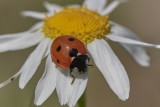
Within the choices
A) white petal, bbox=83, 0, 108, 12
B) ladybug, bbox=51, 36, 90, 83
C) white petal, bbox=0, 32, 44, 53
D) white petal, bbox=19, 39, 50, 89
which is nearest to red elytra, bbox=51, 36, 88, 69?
ladybug, bbox=51, 36, 90, 83

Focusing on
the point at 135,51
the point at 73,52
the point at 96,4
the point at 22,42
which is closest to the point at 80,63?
the point at 73,52

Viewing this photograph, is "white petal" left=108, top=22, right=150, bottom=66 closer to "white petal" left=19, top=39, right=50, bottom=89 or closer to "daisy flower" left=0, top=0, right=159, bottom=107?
"daisy flower" left=0, top=0, right=159, bottom=107

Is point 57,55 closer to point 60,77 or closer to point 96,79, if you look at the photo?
point 60,77

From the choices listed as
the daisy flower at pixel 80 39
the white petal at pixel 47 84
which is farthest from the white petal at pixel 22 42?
the white petal at pixel 47 84

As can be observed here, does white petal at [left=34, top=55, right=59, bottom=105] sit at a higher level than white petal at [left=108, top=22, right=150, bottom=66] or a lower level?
higher

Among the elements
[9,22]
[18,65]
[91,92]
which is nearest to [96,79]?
[91,92]

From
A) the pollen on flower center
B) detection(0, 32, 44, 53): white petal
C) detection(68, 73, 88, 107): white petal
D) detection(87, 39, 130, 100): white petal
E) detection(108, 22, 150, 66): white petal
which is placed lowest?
detection(108, 22, 150, 66): white petal
